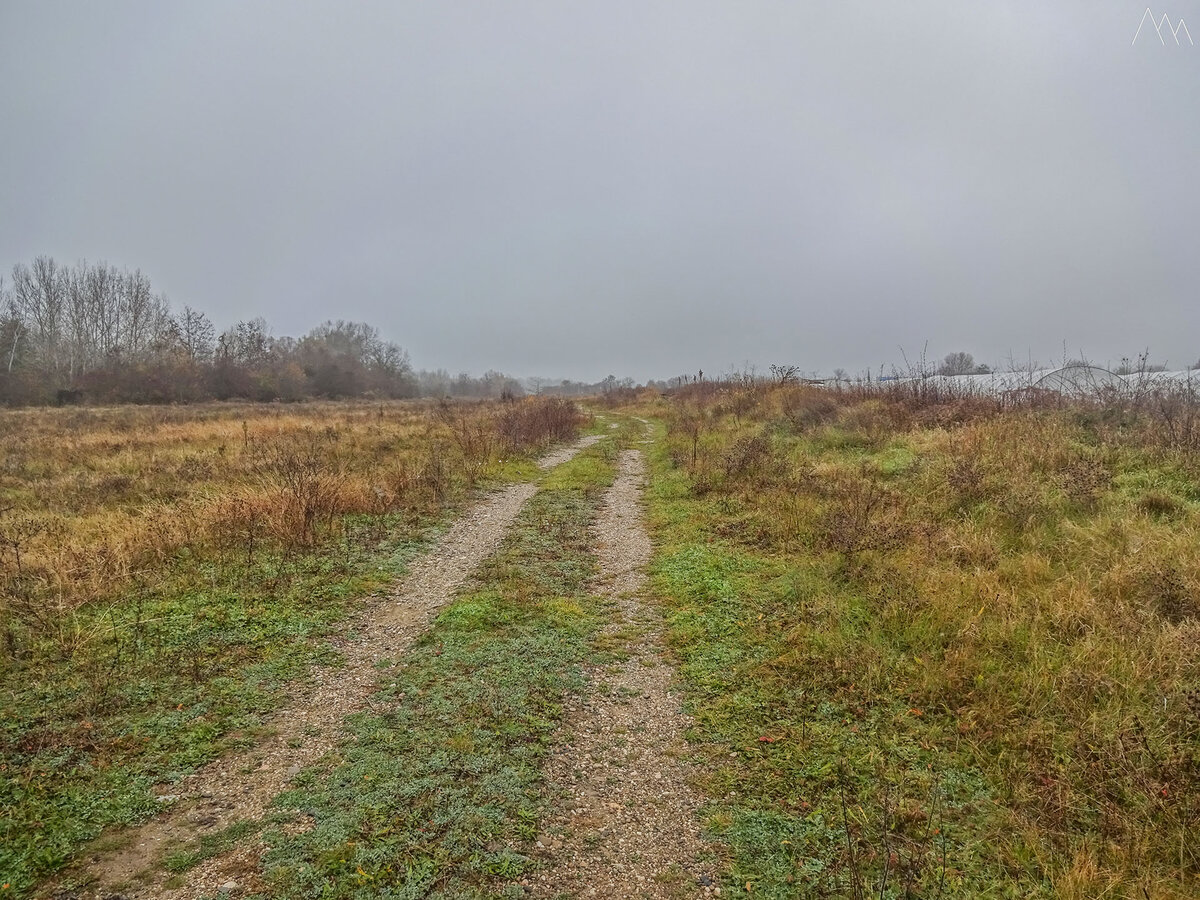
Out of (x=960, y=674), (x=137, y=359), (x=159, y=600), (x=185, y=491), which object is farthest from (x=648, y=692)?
(x=137, y=359)

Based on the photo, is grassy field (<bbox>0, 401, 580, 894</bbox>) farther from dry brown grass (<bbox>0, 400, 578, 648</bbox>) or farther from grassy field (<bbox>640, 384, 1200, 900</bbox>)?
grassy field (<bbox>640, 384, 1200, 900</bbox>)

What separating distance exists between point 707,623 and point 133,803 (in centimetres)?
513

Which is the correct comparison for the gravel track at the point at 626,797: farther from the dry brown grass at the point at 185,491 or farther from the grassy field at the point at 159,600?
the dry brown grass at the point at 185,491

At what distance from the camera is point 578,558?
8867 millimetres

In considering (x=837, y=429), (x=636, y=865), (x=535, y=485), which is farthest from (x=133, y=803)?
(x=837, y=429)

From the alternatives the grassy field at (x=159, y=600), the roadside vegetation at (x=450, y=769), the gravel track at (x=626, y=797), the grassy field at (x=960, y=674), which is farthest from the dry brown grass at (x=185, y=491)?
the grassy field at (x=960, y=674)

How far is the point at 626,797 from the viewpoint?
378 cm

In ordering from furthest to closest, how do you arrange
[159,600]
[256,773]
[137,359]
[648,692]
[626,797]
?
→ [137,359] → [159,600] → [648,692] → [256,773] → [626,797]

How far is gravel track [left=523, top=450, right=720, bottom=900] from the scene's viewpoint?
312 centimetres

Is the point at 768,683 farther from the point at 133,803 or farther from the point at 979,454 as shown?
the point at 979,454

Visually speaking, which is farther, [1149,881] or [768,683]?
[768,683]

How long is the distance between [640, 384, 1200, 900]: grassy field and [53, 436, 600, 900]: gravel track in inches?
117

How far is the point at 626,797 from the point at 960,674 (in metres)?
3.15

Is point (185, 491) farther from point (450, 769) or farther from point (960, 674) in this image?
point (960, 674)
